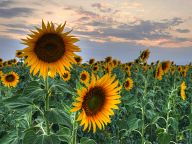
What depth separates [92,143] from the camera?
2980 mm

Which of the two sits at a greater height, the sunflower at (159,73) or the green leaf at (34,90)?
the green leaf at (34,90)

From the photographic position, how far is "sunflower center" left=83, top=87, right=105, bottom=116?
2.65 meters

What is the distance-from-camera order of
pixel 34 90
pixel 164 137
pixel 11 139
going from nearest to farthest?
pixel 34 90, pixel 11 139, pixel 164 137

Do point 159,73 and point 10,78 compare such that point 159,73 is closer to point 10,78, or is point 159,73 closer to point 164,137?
point 10,78

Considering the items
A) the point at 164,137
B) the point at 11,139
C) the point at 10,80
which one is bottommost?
the point at 164,137

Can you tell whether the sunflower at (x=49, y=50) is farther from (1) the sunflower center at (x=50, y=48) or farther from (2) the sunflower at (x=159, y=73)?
(2) the sunflower at (x=159, y=73)

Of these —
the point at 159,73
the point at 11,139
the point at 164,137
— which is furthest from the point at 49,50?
the point at 159,73

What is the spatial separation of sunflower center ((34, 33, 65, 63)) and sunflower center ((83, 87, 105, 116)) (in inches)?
14.8

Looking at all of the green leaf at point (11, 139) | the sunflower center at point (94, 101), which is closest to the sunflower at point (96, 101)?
the sunflower center at point (94, 101)

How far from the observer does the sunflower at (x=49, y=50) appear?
2705mm

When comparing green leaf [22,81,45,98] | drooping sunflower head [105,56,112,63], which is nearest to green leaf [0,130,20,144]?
green leaf [22,81,45,98]

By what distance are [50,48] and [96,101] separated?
504mm

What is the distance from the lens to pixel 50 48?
108 inches

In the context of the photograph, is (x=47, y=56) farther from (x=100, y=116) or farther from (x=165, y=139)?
(x=165, y=139)
